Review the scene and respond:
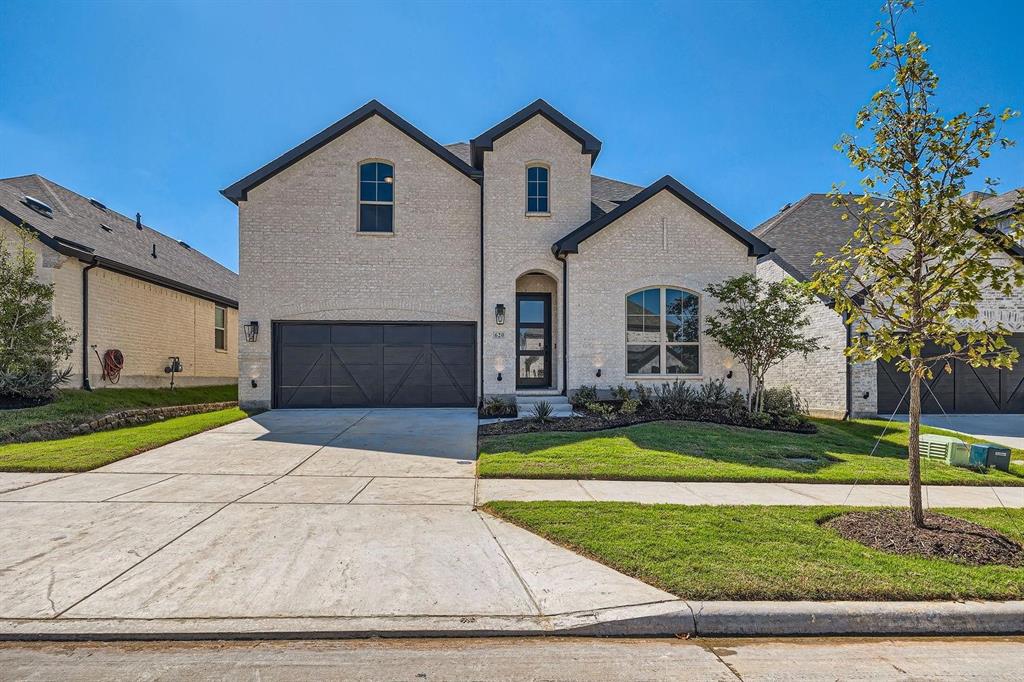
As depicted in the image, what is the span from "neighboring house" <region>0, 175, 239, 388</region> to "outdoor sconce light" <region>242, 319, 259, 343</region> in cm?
374

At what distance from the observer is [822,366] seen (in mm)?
15227

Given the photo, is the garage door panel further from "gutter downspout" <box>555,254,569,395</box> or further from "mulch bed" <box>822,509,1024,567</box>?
"mulch bed" <box>822,509,1024,567</box>

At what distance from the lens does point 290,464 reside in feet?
27.0

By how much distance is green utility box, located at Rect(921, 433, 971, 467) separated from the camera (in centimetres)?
898

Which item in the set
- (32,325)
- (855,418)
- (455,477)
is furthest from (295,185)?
(855,418)

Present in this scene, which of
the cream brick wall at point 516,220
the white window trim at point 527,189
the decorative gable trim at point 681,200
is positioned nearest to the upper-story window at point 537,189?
the white window trim at point 527,189

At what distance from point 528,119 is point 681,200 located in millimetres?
4648

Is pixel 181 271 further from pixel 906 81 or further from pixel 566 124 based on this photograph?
pixel 906 81

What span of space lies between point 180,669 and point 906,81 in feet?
→ 25.3

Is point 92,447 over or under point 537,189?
under

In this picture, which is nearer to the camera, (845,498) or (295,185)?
(845,498)

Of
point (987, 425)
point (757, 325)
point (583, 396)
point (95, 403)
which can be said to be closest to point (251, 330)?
point (95, 403)

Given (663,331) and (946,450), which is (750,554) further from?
(663,331)

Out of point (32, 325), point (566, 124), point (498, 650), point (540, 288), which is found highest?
point (566, 124)
